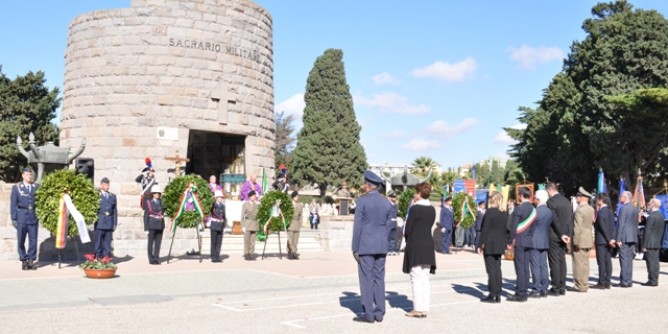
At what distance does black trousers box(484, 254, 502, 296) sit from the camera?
1105 cm

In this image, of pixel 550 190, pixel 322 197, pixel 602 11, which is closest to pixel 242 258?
pixel 550 190

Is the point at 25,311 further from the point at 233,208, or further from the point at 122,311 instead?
the point at 233,208

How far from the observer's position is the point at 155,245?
15945 millimetres

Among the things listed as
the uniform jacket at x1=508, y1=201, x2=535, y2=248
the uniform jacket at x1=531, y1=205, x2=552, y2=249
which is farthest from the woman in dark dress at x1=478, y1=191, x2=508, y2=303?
the uniform jacket at x1=531, y1=205, x2=552, y2=249

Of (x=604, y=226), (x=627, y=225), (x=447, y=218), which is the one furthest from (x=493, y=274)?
(x=447, y=218)

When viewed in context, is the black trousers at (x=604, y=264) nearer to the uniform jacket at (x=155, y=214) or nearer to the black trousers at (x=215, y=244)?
the black trousers at (x=215, y=244)

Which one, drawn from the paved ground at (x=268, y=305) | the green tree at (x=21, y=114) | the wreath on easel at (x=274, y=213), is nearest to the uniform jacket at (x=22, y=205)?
the paved ground at (x=268, y=305)

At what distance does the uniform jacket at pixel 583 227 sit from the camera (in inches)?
511

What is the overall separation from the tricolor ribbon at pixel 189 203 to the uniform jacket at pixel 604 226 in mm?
8943

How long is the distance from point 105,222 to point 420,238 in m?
8.05

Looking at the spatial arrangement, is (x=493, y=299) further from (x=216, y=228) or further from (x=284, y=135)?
(x=284, y=135)

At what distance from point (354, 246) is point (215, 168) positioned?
19.0 m

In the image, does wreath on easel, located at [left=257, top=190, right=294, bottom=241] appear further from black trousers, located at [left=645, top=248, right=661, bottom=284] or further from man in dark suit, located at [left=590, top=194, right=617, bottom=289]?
black trousers, located at [left=645, top=248, right=661, bottom=284]

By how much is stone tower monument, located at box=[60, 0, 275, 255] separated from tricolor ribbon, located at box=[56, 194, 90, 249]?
8.55 meters
